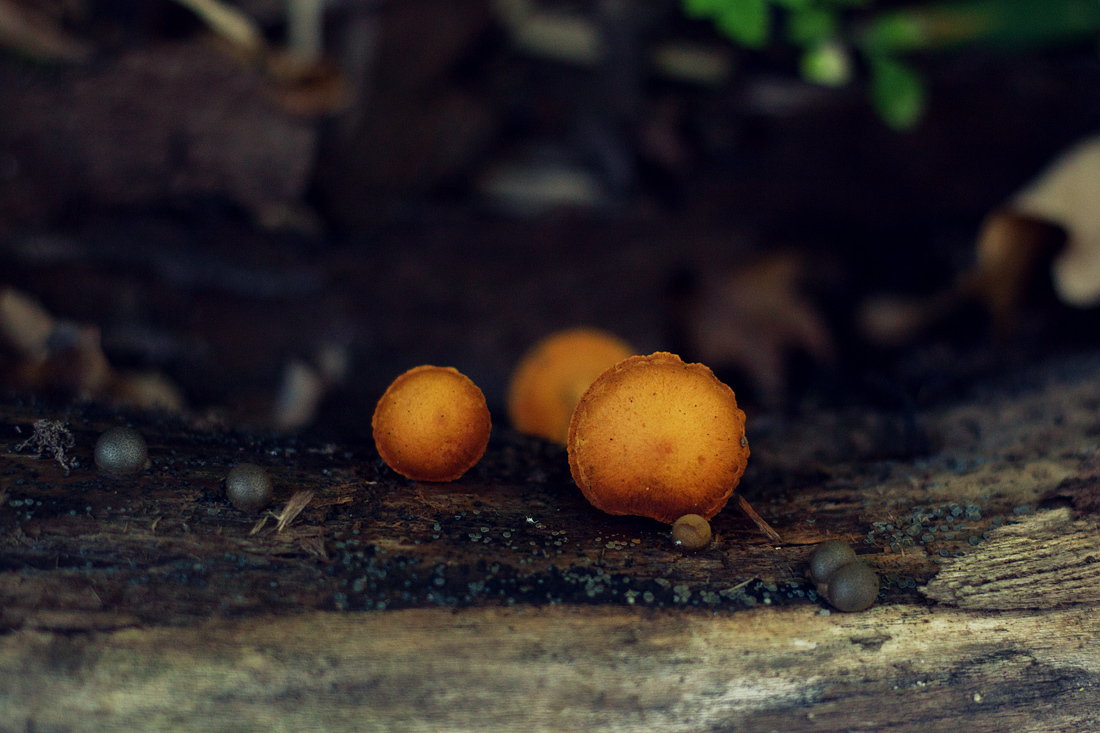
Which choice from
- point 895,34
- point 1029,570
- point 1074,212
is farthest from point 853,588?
point 895,34

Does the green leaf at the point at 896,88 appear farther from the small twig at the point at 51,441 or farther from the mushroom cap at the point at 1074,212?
the small twig at the point at 51,441

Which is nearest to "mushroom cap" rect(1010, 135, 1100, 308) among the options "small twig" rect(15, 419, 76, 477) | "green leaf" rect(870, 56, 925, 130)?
"green leaf" rect(870, 56, 925, 130)

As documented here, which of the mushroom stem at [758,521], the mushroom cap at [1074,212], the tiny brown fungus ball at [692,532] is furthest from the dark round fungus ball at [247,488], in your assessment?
the mushroom cap at [1074,212]

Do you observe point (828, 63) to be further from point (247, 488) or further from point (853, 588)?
Result: point (247, 488)

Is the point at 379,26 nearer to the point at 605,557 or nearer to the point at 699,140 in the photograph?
the point at 699,140

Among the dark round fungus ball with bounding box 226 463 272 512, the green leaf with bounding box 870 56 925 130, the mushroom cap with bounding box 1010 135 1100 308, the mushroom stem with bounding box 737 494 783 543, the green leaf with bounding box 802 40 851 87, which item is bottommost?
the mushroom stem with bounding box 737 494 783 543

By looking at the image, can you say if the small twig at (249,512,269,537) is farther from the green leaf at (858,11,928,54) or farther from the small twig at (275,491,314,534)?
the green leaf at (858,11,928,54)
